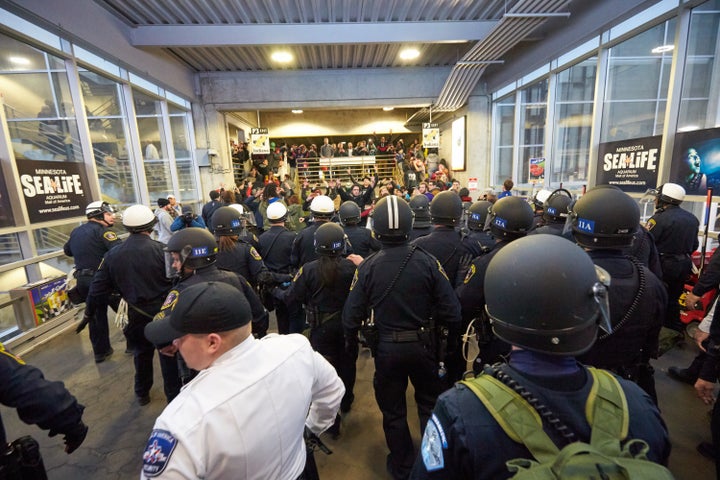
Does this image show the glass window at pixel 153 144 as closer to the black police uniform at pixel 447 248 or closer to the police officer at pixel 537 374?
the black police uniform at pixel 447 248

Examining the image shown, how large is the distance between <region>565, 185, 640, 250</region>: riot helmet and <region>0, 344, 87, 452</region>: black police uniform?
3.20 meters

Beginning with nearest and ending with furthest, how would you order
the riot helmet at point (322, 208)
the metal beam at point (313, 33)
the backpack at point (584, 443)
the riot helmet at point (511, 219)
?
the backpack at point (584, 443), the riot helmet at point (511, 219), the riot helmet at point (322, 208), the metal beam at point (313, 33)

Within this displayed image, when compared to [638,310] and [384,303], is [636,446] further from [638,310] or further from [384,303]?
[384,303]

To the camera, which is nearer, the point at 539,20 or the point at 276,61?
the point at 539,20

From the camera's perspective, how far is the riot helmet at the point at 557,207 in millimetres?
4230

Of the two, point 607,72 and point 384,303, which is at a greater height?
point 607,72

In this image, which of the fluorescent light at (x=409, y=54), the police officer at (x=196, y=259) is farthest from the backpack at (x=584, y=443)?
the fluorescent light at (x=409, y=54)

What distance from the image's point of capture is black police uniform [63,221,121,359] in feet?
15.2

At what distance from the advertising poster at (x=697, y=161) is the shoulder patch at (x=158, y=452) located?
6.92 m

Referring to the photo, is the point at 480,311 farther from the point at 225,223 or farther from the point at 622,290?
the point at 225,223

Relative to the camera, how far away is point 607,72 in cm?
702

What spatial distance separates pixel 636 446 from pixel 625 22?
8.44m

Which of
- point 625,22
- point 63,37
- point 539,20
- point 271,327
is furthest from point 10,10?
point 625,22

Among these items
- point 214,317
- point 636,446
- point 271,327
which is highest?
point 214,317
